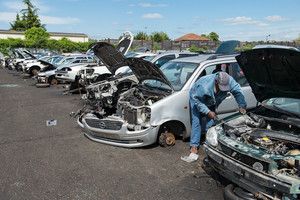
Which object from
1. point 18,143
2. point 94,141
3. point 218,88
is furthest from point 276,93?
point 18,143

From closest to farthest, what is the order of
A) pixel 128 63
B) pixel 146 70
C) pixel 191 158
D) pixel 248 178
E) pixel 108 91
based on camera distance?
pixel 248 178
pixel 191 158
pixel 146 70
pixel 128 63
pixel 108 91

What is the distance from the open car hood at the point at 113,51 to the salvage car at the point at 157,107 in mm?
1195

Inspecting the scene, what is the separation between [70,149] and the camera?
278 inches

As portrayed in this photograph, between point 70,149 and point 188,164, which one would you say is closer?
point 188,164

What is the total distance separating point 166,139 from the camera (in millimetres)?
6828

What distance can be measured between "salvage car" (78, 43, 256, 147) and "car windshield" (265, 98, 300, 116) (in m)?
1.60

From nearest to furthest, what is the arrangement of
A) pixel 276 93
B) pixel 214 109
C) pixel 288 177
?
pixel 288 177
pixel 276 93
pixel 214 109

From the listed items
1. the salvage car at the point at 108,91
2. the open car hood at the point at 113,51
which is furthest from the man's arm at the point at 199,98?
the open car hood at the point at 113,51

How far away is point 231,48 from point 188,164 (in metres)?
5.42

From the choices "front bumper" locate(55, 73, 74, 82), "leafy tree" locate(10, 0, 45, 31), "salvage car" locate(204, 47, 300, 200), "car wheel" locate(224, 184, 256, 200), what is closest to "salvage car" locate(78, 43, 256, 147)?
"salvage car" locate(204, 47, 300, 200)

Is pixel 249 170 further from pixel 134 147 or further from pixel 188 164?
pixel 134 147

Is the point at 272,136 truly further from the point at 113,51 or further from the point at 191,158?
the point at 113,51

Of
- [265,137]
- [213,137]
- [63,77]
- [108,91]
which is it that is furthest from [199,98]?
[63,77]

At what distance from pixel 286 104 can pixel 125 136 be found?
2.85 m
